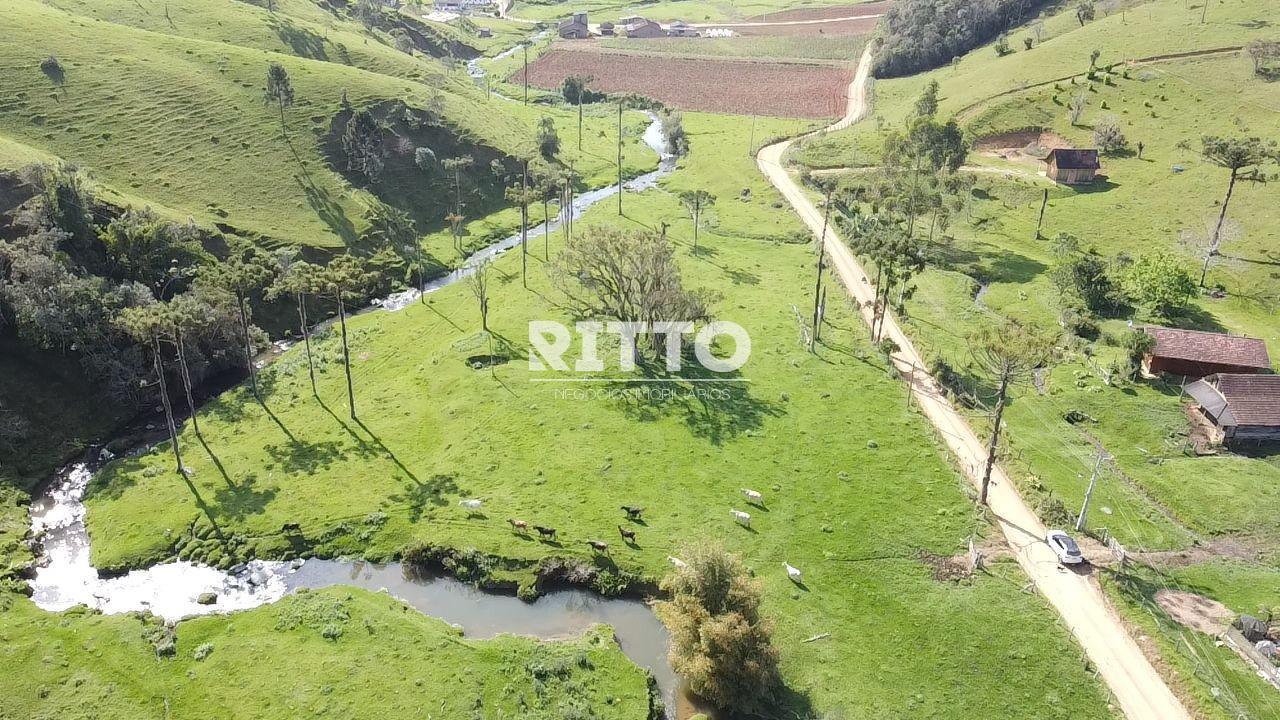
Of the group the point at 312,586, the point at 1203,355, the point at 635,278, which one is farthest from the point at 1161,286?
A: the point at 312,586

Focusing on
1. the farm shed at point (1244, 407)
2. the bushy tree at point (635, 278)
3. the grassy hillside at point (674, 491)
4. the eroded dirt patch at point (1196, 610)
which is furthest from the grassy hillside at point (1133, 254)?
the bushy tree at point (635, 278)

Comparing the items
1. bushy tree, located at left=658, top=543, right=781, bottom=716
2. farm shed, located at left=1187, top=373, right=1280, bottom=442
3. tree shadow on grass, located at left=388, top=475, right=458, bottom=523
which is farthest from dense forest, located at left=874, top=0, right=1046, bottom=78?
bushy tree, located at left=658, top=543, right=781, bottom=716

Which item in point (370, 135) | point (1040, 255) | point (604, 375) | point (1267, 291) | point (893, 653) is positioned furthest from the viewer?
point (370, 135)

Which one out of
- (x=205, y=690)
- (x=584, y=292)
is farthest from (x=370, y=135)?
(x=205, y=690)

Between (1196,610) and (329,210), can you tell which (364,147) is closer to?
(329,210)

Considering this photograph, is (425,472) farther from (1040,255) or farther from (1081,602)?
(1040,255)

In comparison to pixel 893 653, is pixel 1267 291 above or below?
above
